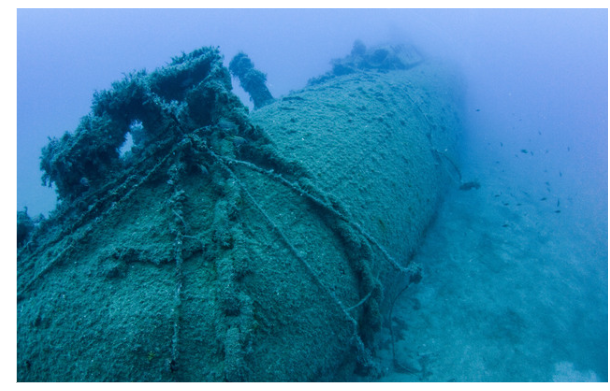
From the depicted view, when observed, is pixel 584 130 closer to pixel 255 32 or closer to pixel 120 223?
pixel 120 223

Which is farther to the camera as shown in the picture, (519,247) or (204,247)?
(519,247)

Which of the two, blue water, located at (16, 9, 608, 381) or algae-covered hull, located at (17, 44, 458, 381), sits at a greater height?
algae-covered hull, located at (17, 44, 458, 381)

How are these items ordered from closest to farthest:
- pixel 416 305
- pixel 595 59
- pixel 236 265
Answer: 1. pixel 236 265
2. pixel 416 305
3. pixel 595 59

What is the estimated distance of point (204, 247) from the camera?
9.77 ft

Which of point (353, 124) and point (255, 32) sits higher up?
point (255, 32)

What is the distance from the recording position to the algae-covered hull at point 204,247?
253 centimetres

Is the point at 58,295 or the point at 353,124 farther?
the point at 353,124

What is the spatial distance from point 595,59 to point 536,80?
15023 mm

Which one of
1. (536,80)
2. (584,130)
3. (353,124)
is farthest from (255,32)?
(353,124)

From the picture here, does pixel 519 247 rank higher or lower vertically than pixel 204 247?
lower

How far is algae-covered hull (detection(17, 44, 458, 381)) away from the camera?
8.30 ft

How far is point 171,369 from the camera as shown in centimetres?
247

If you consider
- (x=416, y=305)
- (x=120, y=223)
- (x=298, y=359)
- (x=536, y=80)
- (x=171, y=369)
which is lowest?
(x=536, y=80)

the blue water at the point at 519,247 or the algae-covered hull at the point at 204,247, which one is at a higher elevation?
the algae-covered hull at the point at 204,247
